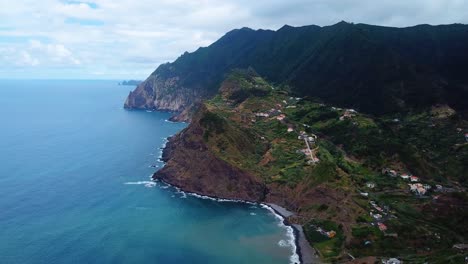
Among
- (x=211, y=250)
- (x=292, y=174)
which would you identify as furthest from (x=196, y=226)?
(x=292, y=174)

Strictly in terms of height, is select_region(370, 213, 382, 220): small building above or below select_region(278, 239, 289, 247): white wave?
above

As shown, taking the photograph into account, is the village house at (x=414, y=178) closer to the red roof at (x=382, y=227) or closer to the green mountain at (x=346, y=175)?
the green mountain at (x=346, y=175)

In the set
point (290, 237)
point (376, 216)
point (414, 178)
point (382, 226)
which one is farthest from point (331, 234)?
point (414, 178)

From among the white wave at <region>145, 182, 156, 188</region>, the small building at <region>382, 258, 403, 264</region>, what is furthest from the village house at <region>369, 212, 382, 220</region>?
the white wave at <region>145, 182, 156, 188</region>

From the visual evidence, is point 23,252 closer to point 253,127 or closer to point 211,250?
point 211,250

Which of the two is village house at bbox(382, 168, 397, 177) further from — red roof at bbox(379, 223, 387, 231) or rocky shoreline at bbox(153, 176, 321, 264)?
rocky shoreline at bbox(153, 176, 321, 264)

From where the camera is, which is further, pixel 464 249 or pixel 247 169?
pixel 247 169

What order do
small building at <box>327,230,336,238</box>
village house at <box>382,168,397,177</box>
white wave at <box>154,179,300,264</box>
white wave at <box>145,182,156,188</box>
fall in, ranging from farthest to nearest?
1. white wave at <box>145,182,156,188</box>
2. village house at <box>382,168,397,177</box>
3. small building at <box>327,230,336,238</box>
4. white wave at <box>154,179,300,264</box>

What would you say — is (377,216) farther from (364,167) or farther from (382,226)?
(364,167)

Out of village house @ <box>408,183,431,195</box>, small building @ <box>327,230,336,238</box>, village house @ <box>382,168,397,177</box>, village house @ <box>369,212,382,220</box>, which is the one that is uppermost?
village house @ <box>382,168,397,177</box>
